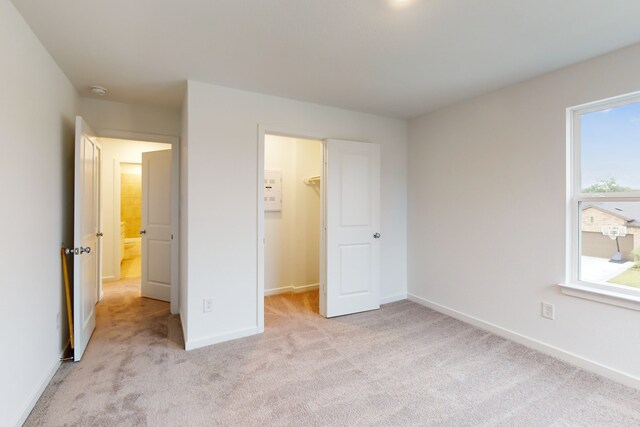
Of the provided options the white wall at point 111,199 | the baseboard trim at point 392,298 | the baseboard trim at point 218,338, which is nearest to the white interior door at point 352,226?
the baseboard trim at point 392,298

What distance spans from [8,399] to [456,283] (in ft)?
11.9

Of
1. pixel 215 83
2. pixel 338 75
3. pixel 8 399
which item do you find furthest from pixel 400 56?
pixel 8 399

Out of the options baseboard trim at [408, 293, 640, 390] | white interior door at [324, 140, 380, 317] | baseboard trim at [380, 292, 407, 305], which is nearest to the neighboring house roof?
baseboard trim at [408, 293, 640, 390]

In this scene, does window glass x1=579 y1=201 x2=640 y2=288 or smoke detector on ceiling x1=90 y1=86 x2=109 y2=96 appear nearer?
window glass x1=579 y1=201 x2=640 y2=288

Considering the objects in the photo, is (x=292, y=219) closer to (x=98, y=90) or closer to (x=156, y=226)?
(x=156, y=226)

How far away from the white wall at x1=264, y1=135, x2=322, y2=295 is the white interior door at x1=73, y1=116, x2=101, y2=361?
6.36ft

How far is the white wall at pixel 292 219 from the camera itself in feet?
13.7

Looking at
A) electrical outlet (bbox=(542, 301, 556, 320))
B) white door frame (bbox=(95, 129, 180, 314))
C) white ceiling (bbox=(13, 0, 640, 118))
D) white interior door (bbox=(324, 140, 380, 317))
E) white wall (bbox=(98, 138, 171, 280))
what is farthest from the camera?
white wall (bbox=(98, 138, 171, 280))

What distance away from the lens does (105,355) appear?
247 cm

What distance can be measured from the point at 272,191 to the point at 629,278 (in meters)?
3.62

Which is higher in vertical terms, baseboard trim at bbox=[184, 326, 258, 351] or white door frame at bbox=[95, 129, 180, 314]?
white door frame at bbox=[95, 129, 180, 314]

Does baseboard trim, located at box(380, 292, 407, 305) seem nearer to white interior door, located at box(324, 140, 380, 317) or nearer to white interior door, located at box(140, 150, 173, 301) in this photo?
white interior door, located at box(324, 140, 380, 317)

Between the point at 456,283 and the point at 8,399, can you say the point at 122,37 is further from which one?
the point at 456,283

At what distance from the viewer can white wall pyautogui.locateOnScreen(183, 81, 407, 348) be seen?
8.73 feet
